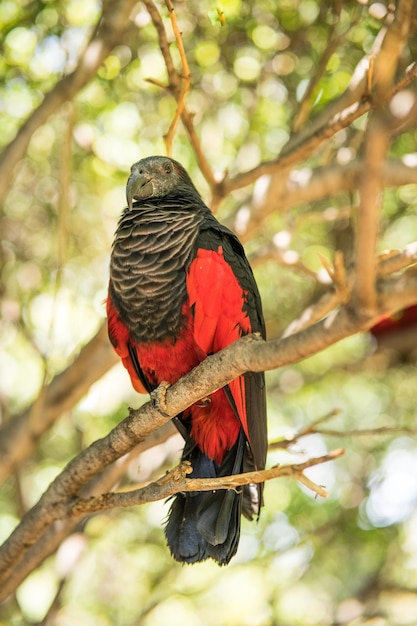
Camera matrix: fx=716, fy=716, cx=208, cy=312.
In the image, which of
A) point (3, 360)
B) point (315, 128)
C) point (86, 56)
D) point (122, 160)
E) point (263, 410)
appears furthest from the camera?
point (3, 360)

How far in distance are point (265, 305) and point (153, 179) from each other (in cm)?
364

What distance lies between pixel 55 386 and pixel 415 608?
446cm

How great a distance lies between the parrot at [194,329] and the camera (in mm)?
3688

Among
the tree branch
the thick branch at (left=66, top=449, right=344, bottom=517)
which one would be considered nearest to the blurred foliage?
the thick branch at (left=66, top=449, right=344, bottom=517)

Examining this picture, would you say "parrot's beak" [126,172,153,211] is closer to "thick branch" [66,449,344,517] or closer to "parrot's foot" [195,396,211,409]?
Result: "parrot's foot" [195,396,211,409]

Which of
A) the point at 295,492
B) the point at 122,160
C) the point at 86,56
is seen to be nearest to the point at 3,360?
the point at 122,160

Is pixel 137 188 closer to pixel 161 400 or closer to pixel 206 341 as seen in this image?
pixel 206 341

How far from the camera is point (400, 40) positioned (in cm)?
301

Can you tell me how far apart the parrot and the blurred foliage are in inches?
51.7

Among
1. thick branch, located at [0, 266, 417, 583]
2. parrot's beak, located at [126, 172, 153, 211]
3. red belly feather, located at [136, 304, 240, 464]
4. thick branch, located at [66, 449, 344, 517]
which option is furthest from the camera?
parrot's beak, located at [126, 172, 153, 211]

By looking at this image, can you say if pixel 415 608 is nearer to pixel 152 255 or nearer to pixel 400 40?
pixel 152 255

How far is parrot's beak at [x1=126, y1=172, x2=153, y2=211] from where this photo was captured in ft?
13.7

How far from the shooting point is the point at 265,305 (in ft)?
25.6

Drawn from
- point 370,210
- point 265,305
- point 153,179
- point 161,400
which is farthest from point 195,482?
point 265,305
